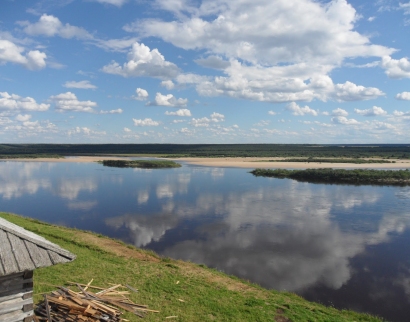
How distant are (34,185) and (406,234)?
43753mm

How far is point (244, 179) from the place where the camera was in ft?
177

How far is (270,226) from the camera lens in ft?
83.2

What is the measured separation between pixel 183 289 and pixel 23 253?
7.42 metres

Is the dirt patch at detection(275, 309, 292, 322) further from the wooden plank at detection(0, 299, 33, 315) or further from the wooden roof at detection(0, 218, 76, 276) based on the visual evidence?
the wooden plank at detection(0, 299, 33, 315)

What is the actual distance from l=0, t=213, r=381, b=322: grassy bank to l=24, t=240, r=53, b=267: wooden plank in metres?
4.38

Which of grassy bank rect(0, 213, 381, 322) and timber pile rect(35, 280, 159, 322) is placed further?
grassy bank rect(0, 213, 381, 322)

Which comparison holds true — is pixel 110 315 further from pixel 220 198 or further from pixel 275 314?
pixel 220 198

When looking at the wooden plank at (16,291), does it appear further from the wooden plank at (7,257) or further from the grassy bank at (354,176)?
the grassy bank at (354,176)

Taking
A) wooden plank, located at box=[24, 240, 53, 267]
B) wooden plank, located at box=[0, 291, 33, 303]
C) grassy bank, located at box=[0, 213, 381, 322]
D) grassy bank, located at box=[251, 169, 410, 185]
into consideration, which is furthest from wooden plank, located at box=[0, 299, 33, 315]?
grassy bank, located at box=[251, 169, 410, 185]

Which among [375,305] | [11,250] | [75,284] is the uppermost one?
[11,250]

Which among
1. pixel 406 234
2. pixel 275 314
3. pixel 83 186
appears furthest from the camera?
pixel 83 186

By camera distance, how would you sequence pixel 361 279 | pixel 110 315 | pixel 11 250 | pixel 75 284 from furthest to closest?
pixel 361 279 < pixel 75 284 < pixel 110 315 < pixel 11 250

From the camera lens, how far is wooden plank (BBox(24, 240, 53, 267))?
743 centimetres

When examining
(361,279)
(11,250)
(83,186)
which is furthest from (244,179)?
(11,250)
